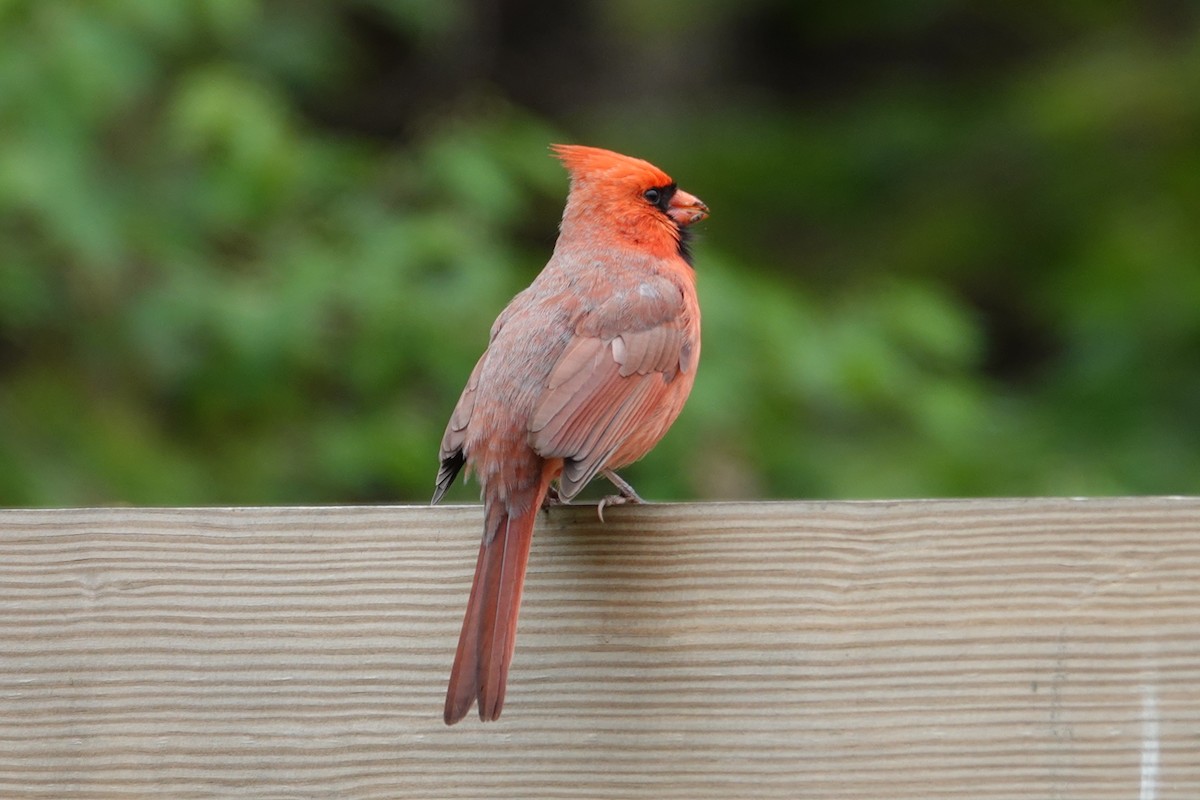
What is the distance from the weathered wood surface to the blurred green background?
116 inches

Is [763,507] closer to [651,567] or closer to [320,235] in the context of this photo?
[651,567]

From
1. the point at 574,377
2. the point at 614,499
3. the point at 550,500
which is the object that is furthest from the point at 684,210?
the point at 614,499

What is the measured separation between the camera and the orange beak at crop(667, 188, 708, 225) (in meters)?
3.89

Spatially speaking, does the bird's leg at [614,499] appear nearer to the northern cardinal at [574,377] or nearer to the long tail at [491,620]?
the northern cardinal at [574,377]

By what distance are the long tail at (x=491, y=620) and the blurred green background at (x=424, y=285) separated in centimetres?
301

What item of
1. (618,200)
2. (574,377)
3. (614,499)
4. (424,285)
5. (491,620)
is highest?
(424,285)

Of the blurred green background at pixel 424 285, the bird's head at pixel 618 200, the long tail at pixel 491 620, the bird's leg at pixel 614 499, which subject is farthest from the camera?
the blurred green background at pixel 424 285

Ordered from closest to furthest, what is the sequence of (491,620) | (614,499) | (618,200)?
1. (491,620)
2. (614,499)
3. (618,200)

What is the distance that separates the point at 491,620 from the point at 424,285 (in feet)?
11.3

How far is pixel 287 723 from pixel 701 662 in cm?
60

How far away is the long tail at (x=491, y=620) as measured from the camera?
2.09 m

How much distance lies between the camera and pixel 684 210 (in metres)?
3.90

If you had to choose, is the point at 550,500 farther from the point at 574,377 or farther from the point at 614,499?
the point at 574,377

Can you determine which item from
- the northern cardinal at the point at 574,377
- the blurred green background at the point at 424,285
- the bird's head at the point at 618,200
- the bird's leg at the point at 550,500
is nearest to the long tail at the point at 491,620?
the northern cardinal at the point at 574,377
